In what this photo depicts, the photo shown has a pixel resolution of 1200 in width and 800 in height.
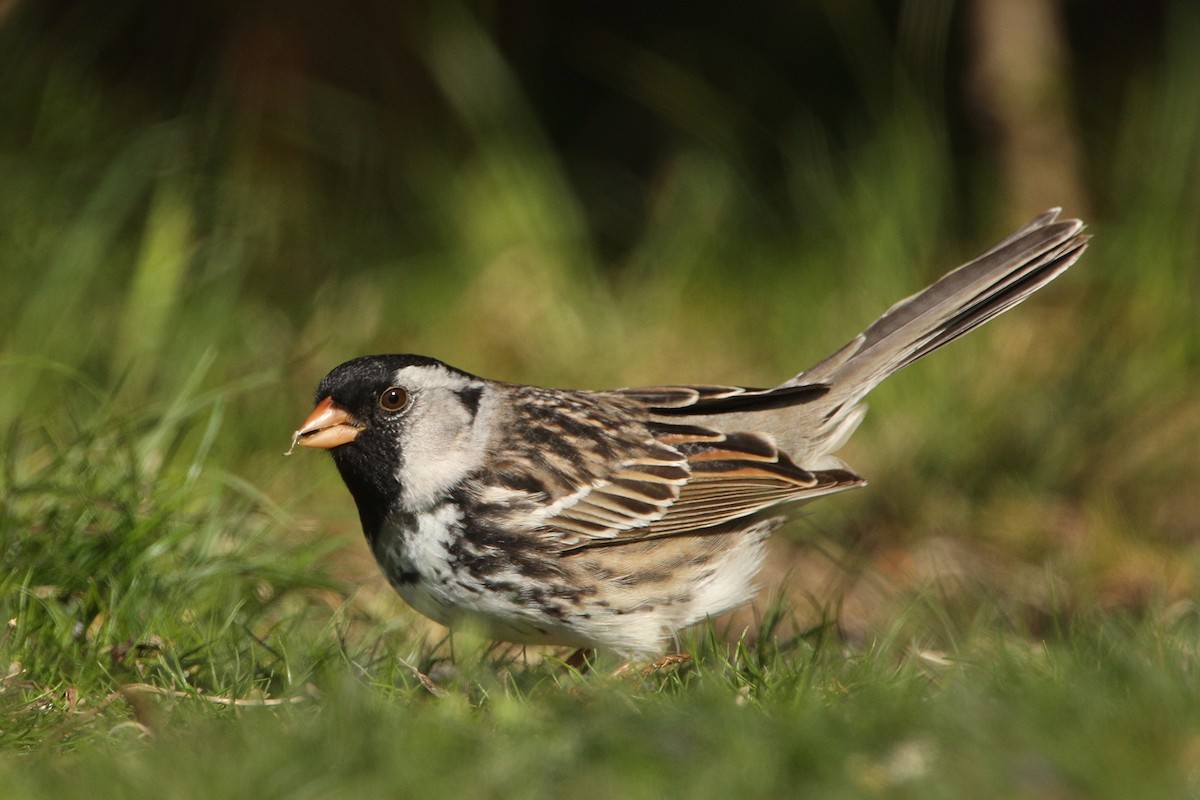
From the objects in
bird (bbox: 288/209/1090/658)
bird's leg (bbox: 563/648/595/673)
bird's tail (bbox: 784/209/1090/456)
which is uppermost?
bird's tail (bbox: 784/209/1090/456)

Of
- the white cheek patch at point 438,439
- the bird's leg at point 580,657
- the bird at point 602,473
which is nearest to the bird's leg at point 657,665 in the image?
the bird at point 602,473

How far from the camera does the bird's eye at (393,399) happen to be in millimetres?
4781

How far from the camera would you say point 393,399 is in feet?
15.8

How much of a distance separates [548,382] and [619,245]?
1.76 meters

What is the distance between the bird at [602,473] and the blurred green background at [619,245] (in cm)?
68

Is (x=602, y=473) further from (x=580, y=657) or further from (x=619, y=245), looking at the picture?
(x=619, y=245)

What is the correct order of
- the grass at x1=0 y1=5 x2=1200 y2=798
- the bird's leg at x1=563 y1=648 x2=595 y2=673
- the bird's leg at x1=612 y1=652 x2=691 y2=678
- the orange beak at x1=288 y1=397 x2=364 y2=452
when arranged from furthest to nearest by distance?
1. the bird's leg at x1=563 y1=648 x2=595 y2=673
2. the orange beak at x1=288 y1=397 x2=364 y2=452
3. the bird's leg at x1=612 y1=652 x2=691 y2=678
4. the grass at x1=0 y1=5 x2=1200 y2=798

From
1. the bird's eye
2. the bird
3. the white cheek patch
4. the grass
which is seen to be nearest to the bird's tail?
the bird

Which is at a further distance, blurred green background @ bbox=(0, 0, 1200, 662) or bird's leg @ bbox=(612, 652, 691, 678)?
blurred green background @ bbox=(0, 0, 1200, 662)

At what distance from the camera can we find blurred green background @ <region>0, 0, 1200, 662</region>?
629cm

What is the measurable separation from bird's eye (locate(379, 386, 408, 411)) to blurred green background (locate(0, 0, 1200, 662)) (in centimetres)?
77

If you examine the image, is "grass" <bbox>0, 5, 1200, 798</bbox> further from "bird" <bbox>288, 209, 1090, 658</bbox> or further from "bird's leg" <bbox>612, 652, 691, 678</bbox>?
"bird" <bbox>288, 209, 1090, 658</bbox>

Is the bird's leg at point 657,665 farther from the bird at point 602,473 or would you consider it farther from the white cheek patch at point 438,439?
the white cheek patch at point 438,439

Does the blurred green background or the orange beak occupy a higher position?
the blurred green background
